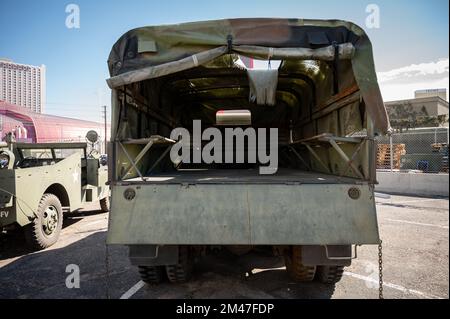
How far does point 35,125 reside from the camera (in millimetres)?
23609

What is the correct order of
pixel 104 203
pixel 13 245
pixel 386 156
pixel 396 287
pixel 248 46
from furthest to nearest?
pixel 386 156, pixel 104 203, pixel 13 245, pixel 396 287, pixel 248 46

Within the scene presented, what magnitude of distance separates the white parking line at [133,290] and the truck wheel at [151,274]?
0.44 feet

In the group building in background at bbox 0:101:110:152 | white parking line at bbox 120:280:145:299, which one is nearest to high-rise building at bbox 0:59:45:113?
building in background at bbox 0:101:110:152

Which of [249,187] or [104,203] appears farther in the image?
[104,203]

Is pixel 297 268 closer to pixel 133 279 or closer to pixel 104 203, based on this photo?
pixel 133 279

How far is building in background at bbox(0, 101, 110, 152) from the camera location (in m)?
20.7

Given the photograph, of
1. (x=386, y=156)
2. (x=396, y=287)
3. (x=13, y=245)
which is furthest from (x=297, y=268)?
(x=386, y=156)

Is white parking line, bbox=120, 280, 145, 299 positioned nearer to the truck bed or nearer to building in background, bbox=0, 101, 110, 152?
the truck bed

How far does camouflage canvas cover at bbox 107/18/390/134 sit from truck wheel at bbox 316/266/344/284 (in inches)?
65.6

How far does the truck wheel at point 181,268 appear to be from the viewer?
319 cm

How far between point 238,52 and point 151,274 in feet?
9.06

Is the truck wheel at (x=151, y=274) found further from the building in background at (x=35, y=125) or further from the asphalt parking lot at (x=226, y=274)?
the building in background at (x=35, y=125)

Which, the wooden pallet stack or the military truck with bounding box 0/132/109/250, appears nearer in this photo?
Result: the military truck with bounding box 0/132/109/250
